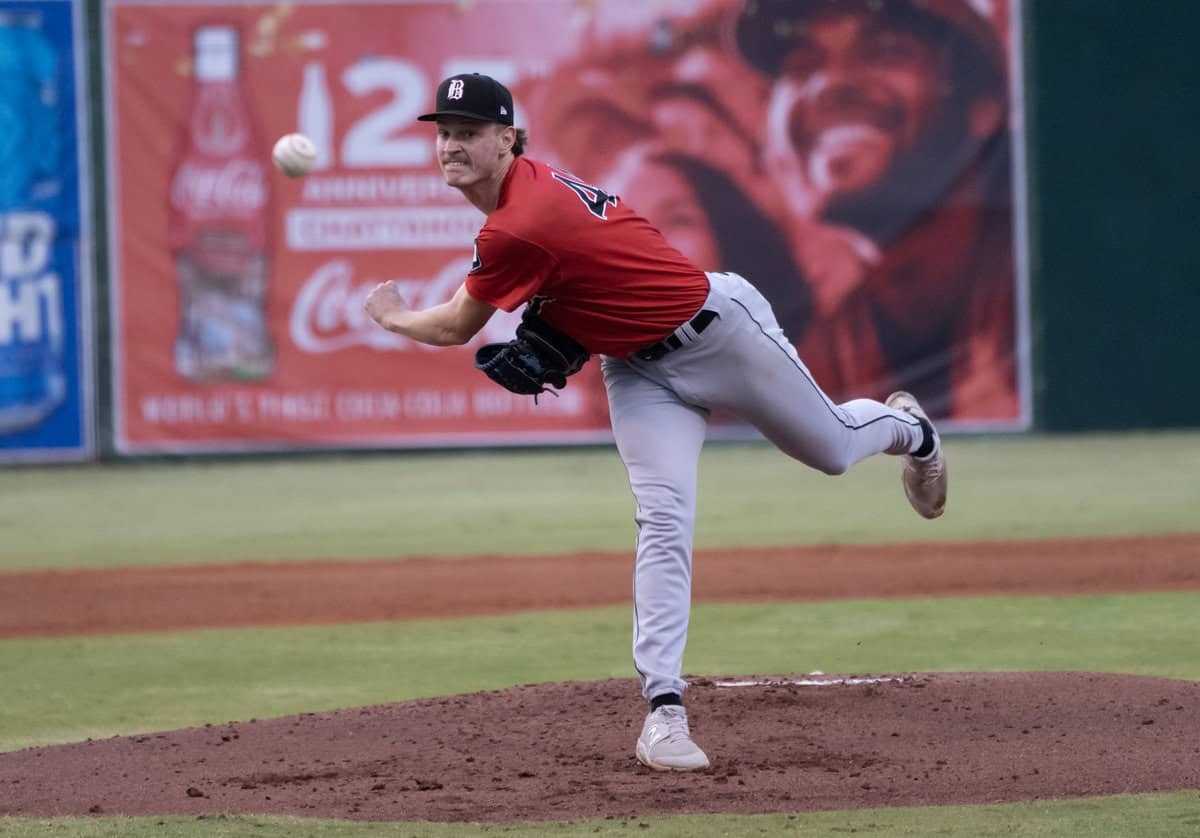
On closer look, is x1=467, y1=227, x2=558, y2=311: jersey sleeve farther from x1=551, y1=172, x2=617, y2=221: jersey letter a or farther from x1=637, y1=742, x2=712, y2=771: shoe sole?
x1=637, y1=742, x2=712, y2=771: shoe sole

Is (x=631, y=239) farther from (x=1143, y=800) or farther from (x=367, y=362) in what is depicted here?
(x=367, y=362)

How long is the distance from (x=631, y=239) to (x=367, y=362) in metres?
10.2

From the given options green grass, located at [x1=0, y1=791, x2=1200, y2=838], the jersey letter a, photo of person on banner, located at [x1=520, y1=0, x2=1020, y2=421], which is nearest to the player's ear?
the jersey letter a

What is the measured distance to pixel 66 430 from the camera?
14742mm

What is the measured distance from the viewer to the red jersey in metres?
4.44

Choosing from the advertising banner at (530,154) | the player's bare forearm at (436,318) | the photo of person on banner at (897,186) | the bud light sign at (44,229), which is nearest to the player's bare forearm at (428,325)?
the player's bare forearm at (436,318)

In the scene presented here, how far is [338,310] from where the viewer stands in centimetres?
1472

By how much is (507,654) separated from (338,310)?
8.28 metres

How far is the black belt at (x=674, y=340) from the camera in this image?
4727mm

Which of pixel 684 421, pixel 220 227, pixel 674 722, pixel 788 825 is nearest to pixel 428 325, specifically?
pixel 684 421

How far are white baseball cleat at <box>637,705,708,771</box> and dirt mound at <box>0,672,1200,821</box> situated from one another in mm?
58

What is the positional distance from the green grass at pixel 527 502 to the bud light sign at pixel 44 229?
0.46 meters

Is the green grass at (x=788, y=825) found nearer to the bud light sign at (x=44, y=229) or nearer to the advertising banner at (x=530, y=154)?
the advertising banner at (x=530, y=154)

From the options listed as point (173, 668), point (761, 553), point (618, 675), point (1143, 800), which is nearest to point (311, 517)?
point (761, 553)
